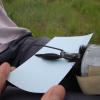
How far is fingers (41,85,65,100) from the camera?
60 centimetres

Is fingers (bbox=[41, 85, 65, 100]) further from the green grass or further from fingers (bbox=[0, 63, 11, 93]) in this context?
the green grass

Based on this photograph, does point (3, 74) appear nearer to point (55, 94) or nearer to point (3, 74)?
point (3, 74)

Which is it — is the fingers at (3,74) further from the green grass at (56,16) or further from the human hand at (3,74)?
the green grass at (56,16)

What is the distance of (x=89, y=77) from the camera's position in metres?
0.63

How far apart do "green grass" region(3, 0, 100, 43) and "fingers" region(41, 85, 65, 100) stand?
1.59m

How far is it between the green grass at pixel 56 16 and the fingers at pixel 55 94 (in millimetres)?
1593

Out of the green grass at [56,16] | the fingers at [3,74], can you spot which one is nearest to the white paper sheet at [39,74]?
the fingers at [3,74]

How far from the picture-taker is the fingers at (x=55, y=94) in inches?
23.6

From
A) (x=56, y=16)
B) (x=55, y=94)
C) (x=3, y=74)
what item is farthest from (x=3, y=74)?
(x=56, y=16)

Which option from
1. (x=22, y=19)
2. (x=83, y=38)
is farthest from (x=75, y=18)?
(x=83, y=38)

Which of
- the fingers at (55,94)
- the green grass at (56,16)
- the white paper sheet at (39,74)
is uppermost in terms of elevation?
the fingers at (55,94)

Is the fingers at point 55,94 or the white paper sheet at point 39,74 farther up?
the fingers at point 55,94

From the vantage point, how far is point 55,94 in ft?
1.98

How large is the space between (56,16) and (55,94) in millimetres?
1918
